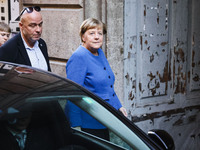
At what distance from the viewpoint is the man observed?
357 centimetres

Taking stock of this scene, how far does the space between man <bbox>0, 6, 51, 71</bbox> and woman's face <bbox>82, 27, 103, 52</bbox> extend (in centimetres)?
39

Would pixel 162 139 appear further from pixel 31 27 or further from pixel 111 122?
pixel 31 27

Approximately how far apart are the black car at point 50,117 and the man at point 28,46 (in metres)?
0.93

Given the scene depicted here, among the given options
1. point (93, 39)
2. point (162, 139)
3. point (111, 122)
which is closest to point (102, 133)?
point (111, 122)

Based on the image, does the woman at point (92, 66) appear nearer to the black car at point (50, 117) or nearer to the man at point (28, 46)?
the man at point (28, 46)

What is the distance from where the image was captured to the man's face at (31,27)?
373 cm

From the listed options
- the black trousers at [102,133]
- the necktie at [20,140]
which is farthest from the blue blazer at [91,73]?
the necktie at [20,140]

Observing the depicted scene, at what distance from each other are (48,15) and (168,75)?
194cm

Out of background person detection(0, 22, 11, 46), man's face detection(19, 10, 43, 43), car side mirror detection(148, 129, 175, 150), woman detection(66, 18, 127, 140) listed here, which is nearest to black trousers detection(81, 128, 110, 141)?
car side mirror detection(148, 129, 175, 150)

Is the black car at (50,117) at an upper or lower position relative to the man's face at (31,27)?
lower

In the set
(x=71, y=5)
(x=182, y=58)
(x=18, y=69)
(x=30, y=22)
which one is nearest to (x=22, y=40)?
(x=30, y=22)

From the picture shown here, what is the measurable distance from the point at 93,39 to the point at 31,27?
→ 55cm

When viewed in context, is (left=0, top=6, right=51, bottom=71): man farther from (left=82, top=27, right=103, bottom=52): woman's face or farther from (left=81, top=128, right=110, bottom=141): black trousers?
(left=81, top=128, right=110, bottom=141): black trousers

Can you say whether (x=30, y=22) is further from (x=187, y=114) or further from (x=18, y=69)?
(x=187, y=114)
